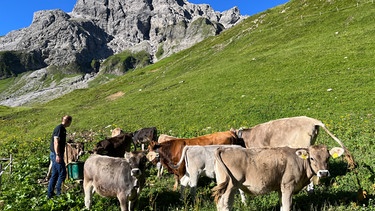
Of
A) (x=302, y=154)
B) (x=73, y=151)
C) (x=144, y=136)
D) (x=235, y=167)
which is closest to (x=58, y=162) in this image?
(x=73, y=151)

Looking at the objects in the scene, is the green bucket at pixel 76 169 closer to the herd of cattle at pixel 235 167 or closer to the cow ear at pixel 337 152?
the herd of cattle at pixel 235 167

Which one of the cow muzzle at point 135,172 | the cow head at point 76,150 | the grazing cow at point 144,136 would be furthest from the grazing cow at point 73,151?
the cow muzzle at point 135,172

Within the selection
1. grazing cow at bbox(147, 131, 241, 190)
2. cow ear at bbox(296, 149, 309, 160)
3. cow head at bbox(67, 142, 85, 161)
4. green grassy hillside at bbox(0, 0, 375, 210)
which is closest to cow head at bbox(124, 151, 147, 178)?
green grassy hillside at bbox(0, 0, 375, 210)

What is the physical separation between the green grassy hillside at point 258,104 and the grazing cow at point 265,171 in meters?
0.70

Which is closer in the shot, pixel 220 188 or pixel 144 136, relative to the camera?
pixel 220 188

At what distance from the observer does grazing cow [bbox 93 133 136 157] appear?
12.9 meters

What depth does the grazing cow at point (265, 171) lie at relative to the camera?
7258 mm

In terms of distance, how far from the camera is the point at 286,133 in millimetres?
10969

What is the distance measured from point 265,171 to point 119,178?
360 centimetres

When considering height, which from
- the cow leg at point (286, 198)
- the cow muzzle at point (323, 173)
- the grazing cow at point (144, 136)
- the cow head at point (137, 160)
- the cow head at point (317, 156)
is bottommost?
the cow leg at point (286, 198)

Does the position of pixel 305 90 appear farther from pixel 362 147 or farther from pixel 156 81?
pixel 156 81

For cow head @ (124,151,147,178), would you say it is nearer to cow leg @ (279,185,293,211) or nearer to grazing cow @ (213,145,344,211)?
grazing cow @ (213,145,344,211)

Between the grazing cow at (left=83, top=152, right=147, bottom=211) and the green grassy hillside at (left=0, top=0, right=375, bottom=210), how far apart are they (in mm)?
617

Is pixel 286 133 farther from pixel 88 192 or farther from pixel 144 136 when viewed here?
pixel 144 136
